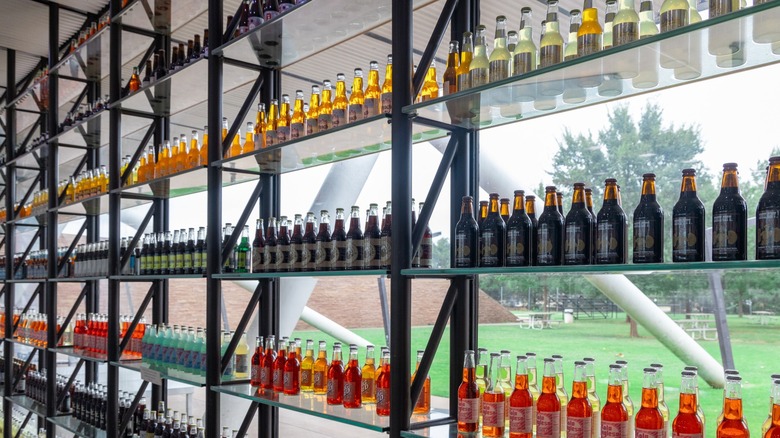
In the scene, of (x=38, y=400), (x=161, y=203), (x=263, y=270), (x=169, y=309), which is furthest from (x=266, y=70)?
(x=38, y=400)

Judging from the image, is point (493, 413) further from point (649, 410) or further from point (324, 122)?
point (324, 122)

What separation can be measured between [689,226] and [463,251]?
76 centimetres

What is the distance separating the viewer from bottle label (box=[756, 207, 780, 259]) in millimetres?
1541

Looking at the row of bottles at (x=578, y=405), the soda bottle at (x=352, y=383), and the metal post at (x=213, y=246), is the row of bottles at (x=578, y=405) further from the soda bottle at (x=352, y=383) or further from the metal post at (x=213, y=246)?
the metal post at (x=213, y=246)

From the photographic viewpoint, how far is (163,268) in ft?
13.1

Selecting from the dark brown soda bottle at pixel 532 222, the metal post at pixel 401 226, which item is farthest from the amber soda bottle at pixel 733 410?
the metal post at pixel 401 226

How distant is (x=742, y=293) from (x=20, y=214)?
20.7 ft

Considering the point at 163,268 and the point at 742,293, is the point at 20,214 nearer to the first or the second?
the point at 163,268

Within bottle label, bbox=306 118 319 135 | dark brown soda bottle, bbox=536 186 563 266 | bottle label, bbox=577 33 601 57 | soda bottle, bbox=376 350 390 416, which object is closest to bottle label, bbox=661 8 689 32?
bottle label, bbox=577 33 601 57

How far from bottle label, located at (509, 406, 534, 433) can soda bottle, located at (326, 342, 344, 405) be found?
0.88 metres

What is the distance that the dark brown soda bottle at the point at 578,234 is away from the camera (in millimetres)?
1898

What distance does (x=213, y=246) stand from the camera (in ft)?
11.1

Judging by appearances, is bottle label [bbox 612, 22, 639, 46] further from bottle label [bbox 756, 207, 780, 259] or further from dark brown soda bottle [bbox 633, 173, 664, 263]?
bottle label [bbox 756, 207, 780, 259]

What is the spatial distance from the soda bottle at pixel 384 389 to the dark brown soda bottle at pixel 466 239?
0.53 m
